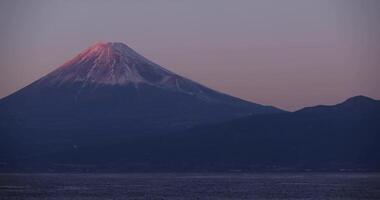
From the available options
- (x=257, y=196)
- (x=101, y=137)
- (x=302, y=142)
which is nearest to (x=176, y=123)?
(x=101, y=137)

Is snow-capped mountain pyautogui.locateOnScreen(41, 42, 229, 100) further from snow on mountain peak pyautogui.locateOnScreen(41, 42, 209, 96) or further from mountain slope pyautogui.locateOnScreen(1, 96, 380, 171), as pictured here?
mountain slope pyautogui.locateOnScreen(1, 96, 380, 171)

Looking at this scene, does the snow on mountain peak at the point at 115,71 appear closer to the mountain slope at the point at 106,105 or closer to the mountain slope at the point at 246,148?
the mountain slope at the point at 106,105

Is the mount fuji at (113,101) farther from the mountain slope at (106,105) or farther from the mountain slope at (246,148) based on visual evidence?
the mountain slope at (246,148)

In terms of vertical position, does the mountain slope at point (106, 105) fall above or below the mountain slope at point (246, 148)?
above

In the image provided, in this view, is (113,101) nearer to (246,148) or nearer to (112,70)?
(112,70)

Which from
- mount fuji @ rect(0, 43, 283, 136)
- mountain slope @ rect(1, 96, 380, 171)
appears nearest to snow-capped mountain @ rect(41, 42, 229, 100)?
mount fuji @ rect(0, 43, 283, 136)

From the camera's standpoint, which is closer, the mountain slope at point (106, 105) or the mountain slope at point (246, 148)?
the mountain slope at point (246, 148)

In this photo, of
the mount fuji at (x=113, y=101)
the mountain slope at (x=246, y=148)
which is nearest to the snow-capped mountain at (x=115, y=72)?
the mount fuji at (x=113, y=101)

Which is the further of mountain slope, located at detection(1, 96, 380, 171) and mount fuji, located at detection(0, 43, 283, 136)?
mount fuji, located at detection(0, 43, 283, 136)

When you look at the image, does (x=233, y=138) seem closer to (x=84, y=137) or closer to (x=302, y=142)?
(x=302, y=142)
